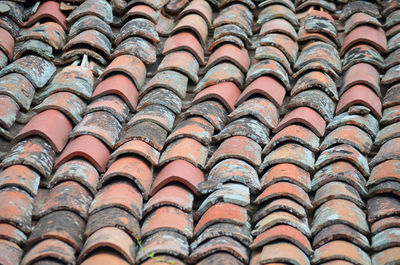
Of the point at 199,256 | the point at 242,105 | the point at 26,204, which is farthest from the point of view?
the point at 242,105

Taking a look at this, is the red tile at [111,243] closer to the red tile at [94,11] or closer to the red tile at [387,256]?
the red tile at [387,256]

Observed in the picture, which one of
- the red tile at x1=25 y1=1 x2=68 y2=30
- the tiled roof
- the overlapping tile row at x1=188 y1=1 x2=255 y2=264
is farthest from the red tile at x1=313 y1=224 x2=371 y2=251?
the red tile at x1=25 y1=1 x2=68 y2=30

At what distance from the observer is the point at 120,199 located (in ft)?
13.9

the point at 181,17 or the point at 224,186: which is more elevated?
the point at 181,17

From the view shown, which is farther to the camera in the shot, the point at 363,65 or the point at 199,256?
the point at 363,65

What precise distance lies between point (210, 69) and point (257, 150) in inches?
38.6

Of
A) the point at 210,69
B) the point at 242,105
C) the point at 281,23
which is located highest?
the point at 281,23

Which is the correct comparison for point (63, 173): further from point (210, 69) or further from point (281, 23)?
point (281, 23)

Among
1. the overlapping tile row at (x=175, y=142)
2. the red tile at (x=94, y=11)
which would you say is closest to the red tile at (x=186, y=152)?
the overlapping tile row at (x=175, y=142)

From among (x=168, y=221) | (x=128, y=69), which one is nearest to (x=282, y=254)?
(x=168, y=221)

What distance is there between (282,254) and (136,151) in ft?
3.89

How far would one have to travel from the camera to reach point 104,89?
201 inches

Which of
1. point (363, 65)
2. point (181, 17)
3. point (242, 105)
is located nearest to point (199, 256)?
point (242, 105)

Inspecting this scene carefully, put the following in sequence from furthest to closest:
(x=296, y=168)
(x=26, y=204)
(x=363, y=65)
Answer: (x=363, y=65), (x=296, y=168), (x=26, y=204)
